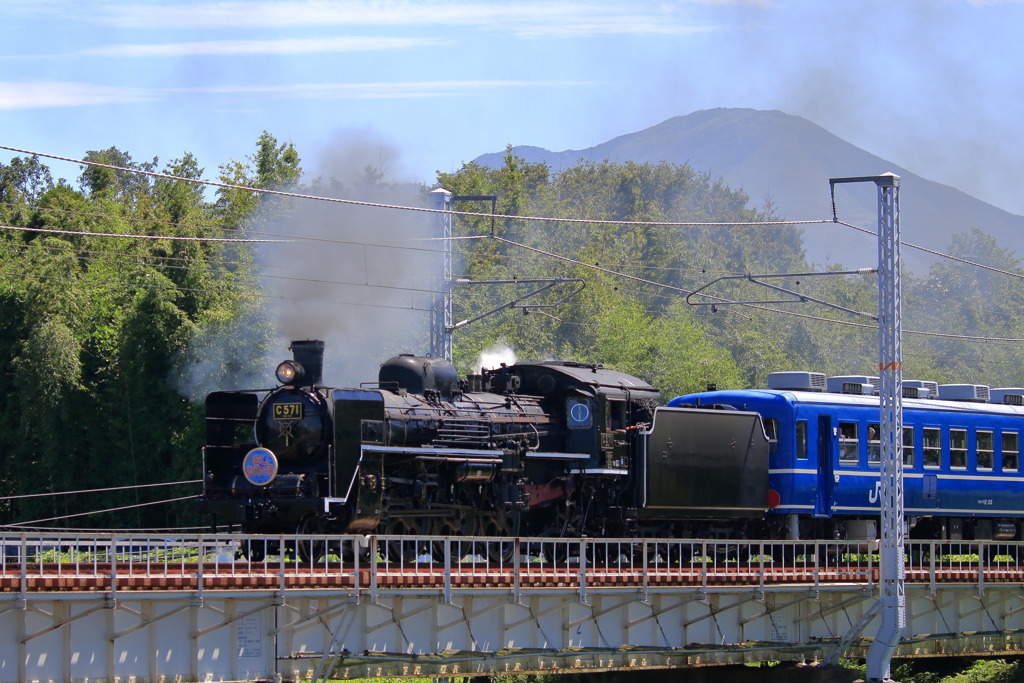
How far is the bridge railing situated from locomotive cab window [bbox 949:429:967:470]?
8.52ft

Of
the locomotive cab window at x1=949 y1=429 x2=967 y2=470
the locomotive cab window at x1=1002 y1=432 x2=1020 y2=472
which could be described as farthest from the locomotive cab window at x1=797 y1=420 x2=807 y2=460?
the locomotive cab window at x1=1002 y1=432 x2=1020 y2=472

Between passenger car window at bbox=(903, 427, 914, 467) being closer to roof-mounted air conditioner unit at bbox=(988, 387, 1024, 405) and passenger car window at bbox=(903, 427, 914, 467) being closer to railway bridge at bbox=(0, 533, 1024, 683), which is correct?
railway bridge at bbox=(0, 533, 1024, 683)

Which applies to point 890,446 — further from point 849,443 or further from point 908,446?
point 908,446

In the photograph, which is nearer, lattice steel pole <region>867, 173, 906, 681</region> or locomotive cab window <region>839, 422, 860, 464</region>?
lattice steel pole <region>867, 173, 906, 681</region>

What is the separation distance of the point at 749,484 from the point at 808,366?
Result: 168ft

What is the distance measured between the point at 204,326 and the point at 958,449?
1137 inches

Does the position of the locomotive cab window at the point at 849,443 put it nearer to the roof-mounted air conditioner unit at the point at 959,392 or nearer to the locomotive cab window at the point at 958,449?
the locomotive cab window at the point at 958,449

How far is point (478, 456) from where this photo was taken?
80.3 feet

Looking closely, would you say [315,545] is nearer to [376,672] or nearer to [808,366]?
[376,672]

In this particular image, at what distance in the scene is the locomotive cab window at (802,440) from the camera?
28656mm

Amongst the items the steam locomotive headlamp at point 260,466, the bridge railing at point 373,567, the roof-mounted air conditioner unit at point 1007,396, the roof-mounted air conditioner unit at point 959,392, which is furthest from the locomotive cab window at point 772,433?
the steam locomotive headlamp at point 260,466

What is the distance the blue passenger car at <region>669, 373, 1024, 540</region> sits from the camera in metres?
28.8

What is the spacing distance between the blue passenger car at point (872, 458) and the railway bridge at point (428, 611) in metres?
1.68

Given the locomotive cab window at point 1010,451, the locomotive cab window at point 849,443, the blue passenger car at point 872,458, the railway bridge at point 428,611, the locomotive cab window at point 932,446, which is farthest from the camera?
the locomotive cab window at point 1010,451
